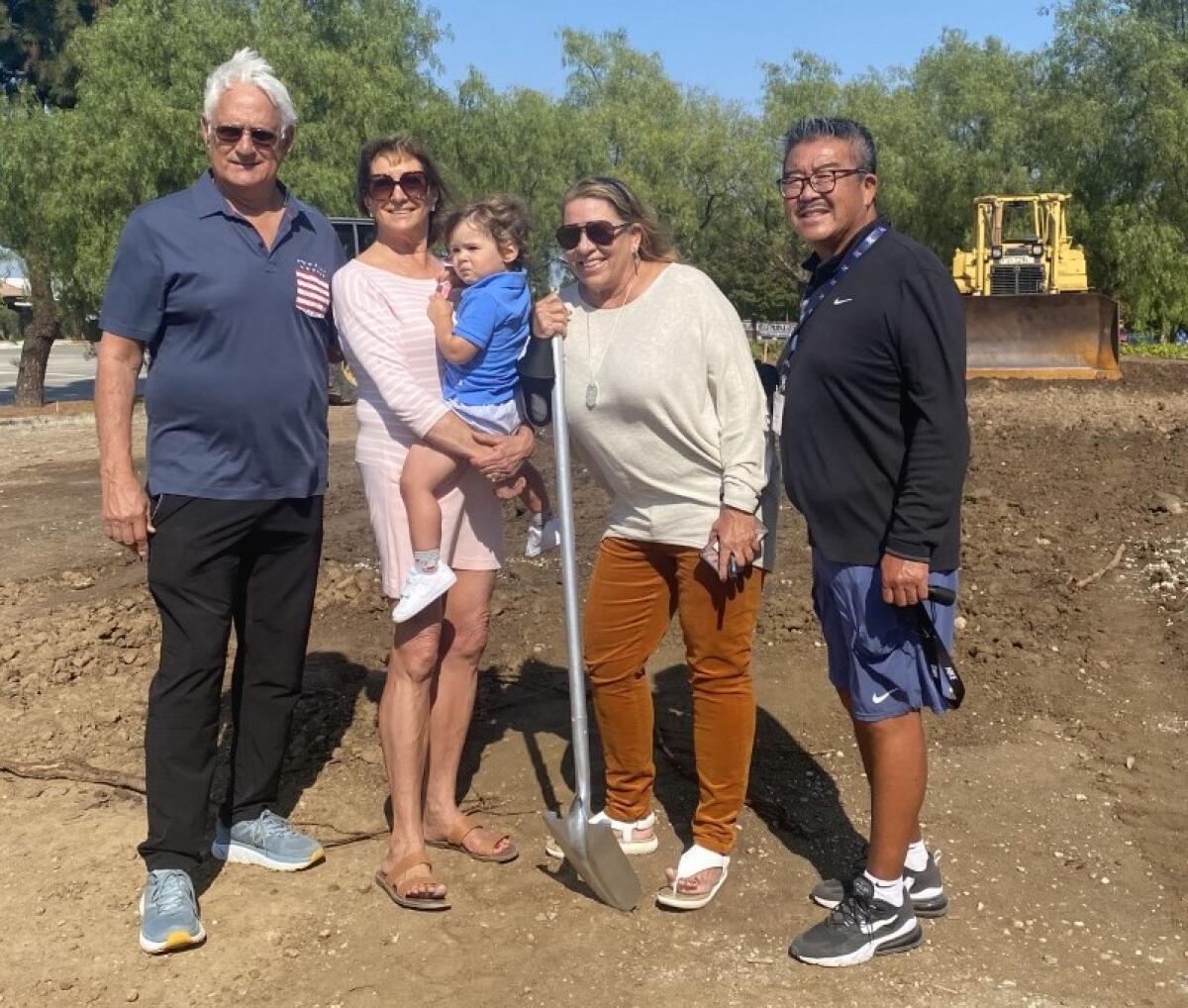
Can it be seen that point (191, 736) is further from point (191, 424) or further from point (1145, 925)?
point (1145, 925)

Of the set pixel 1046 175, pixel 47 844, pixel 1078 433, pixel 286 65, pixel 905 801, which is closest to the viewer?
pixel 905 801

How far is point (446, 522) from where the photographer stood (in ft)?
10.4

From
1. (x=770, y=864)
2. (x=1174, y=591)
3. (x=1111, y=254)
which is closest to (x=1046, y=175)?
(x=1111, y=254)

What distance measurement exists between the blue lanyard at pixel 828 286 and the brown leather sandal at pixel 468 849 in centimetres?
153

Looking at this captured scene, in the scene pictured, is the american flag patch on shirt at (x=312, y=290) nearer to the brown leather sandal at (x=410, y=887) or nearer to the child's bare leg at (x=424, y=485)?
the child's bare leg at (x=424, y=485)

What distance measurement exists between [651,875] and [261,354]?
69.0 inches

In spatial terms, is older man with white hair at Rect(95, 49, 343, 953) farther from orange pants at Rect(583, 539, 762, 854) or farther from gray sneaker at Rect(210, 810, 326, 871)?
orange pants at Rect(583, 539, 762, 854)

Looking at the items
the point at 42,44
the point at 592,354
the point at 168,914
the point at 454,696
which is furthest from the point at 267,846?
the point at 42,44

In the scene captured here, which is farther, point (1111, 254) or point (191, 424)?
point (1111, 254)

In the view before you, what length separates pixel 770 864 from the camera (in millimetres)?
3410

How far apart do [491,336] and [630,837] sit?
58.9 inches

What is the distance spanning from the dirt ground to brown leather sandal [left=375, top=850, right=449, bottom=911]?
41mm

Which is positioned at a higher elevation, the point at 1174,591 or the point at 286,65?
the point at 286,65

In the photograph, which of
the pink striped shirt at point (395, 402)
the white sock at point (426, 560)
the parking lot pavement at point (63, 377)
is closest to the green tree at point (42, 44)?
the parking lot pavement at point (63, 377)
